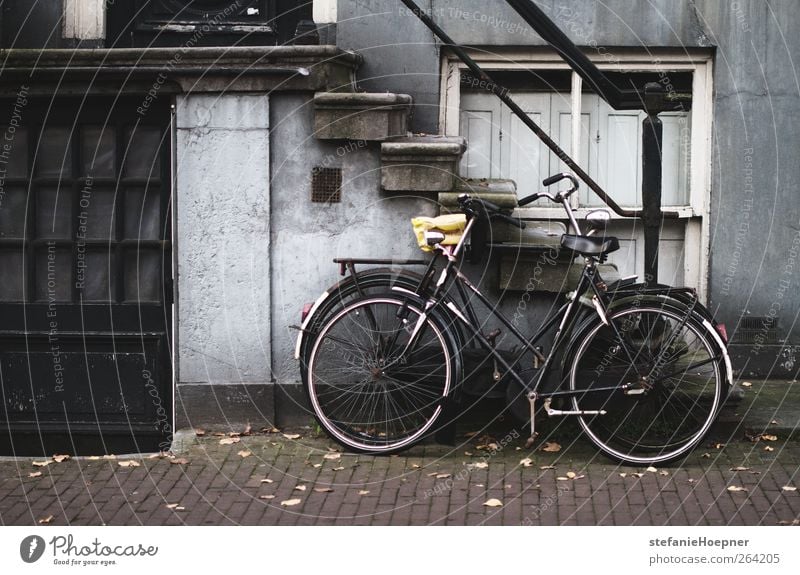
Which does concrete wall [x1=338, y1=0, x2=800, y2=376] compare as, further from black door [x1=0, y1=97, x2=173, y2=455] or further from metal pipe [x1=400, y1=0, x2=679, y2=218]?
black door [x1=0, y1=97, x2=173, y2=455]

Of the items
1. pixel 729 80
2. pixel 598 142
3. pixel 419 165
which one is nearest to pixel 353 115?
pixel 419 165

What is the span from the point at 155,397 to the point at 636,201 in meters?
3.92

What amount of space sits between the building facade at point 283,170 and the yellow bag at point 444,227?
0.35 metres

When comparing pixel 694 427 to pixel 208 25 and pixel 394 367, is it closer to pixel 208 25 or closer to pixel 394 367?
pixel 394 367

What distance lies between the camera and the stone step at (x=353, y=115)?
814 cm

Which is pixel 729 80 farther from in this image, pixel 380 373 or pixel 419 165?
pixel 380 373

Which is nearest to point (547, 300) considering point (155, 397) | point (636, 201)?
point (636, 201)

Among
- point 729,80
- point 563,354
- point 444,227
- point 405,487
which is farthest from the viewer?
point 729,80

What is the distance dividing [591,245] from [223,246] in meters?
2.57

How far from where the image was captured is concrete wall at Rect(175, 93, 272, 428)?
8.38m

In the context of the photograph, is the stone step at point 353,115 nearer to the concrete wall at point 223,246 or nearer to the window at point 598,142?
the concrete wall at point 223,246

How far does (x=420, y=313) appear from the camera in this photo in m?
7.76

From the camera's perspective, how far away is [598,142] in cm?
944

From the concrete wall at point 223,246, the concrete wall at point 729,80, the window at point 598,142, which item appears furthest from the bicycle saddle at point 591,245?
the concrete wall at point 223,246
